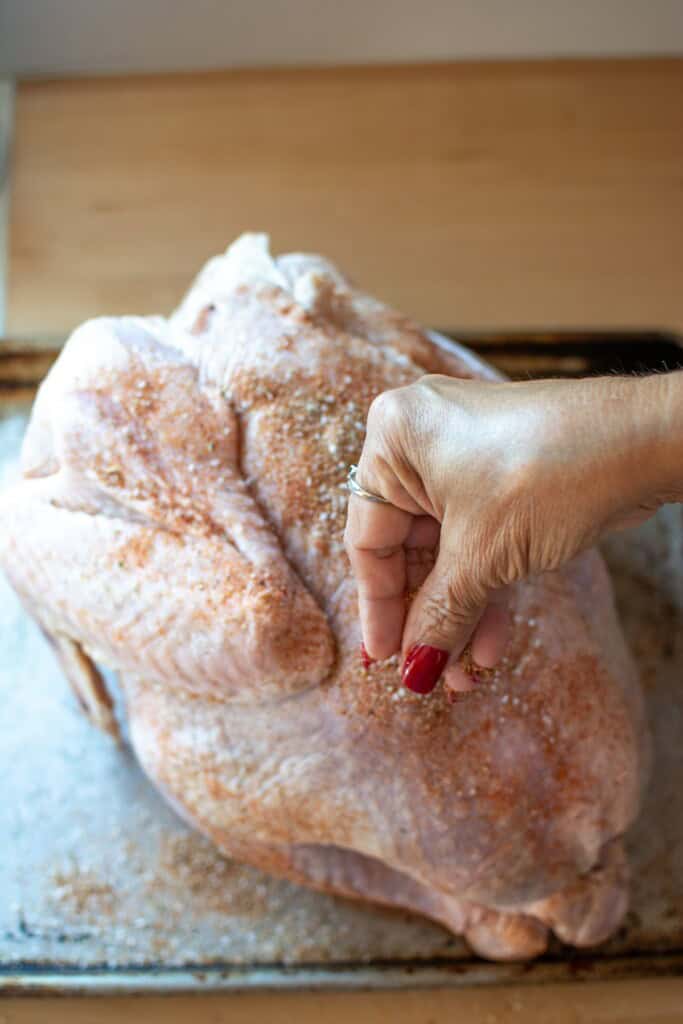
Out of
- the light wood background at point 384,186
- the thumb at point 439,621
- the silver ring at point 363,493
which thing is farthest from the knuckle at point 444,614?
the light wood background at point 384,186

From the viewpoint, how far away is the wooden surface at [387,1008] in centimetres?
159

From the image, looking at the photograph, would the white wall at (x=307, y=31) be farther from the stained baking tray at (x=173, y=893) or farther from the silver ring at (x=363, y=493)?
the silver ring at (x=363, y=493)

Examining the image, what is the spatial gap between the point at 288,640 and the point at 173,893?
Answer: 1.95 feet

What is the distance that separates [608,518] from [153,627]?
64cm

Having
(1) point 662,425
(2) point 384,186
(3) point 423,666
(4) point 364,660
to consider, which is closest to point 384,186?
(2) point 384,186

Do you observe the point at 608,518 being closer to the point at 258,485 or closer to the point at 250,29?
the point at 258,485

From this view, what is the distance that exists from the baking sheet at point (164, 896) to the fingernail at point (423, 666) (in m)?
0.59

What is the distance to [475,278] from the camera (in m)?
2.24

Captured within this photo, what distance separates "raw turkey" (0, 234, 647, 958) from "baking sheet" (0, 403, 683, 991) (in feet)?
0.51

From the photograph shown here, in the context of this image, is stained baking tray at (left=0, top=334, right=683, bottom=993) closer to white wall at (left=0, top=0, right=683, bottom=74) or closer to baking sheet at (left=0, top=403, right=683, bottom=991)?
baking sheet at (left=0, top=403, right=683, bottom=991)

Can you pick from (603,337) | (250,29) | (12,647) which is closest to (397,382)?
(603,337)

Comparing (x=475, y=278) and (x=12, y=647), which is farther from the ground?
(x=475, y=278)

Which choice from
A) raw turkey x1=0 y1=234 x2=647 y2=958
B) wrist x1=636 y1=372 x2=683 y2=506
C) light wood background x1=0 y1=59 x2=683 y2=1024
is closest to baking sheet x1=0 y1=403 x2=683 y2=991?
raw turkey x1=0 y1=234 x2=647 y2=958

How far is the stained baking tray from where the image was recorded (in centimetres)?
155
